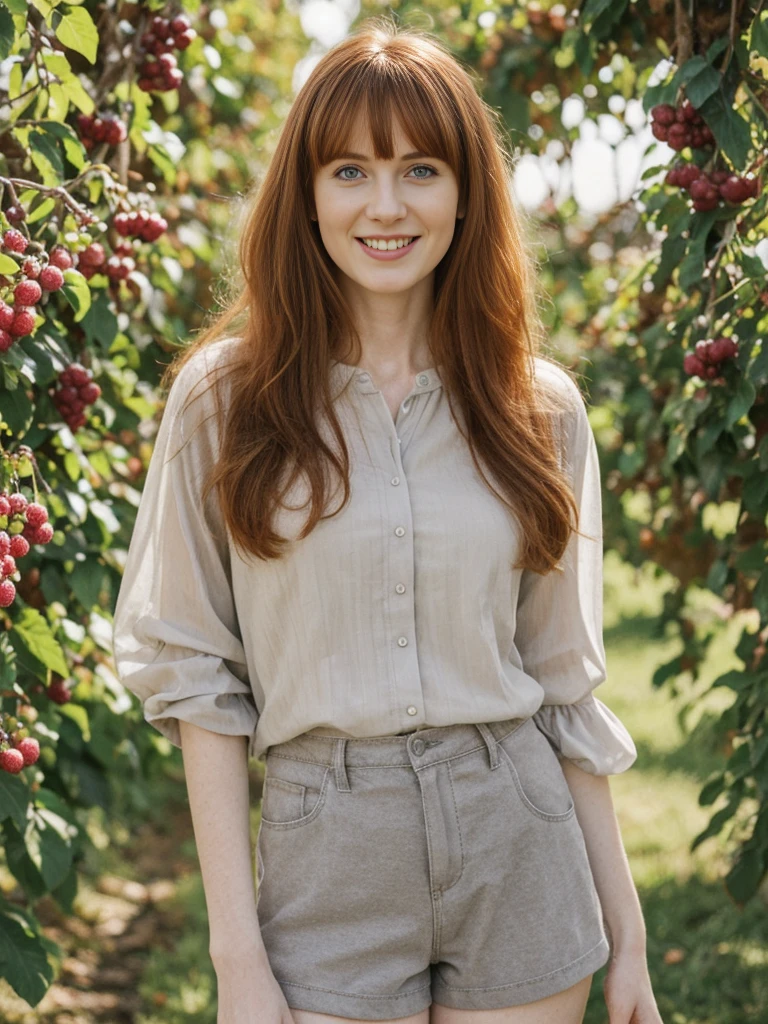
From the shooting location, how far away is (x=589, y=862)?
189 centimetres

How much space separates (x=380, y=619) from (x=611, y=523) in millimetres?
2013

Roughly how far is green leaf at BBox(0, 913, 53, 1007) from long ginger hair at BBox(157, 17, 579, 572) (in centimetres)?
91

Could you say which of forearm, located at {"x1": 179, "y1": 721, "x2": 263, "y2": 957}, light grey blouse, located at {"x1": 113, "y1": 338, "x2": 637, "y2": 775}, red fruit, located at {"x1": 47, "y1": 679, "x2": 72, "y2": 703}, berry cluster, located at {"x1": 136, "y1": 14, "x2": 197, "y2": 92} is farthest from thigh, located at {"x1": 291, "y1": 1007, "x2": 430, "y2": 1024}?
berry cluster, located at {"x1": 136, "y1": 14, "x2": 197, "y2": 92}

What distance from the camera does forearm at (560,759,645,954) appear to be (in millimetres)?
1871

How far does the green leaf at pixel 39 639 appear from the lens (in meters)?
2.02

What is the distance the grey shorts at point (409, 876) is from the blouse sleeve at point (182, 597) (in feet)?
0.48

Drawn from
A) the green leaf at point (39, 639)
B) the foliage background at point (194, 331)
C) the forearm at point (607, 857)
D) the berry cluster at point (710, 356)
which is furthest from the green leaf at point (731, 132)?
the green leaf at point (39, 639)

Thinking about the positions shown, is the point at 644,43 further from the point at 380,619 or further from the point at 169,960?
the point at 169,960

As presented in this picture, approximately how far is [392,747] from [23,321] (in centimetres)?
78

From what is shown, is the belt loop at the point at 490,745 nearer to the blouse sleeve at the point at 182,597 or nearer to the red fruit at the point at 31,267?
the blouse sleeve at the point at 182,597

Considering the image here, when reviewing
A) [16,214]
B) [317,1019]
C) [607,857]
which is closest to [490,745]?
[607,857]

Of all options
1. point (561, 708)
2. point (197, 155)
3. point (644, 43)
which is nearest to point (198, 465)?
point (561, 708)

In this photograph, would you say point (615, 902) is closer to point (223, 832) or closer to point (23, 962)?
point (223, 832)

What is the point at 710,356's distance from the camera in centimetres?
219
